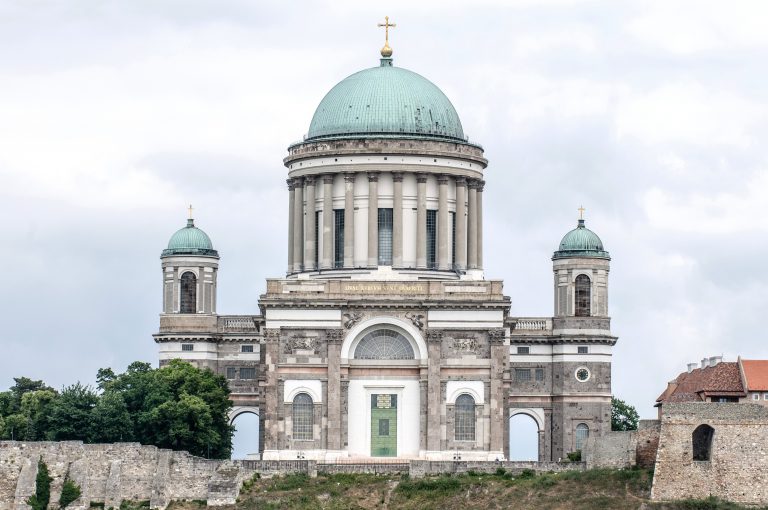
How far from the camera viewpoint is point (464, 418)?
417ft

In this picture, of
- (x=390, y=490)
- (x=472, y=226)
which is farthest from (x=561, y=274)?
(x=390, y=490)

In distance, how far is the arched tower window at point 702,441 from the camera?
115 metres

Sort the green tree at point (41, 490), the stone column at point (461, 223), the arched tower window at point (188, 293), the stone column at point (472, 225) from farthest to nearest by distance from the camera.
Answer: the arched tower window at point (188, 293), the stone column at point (472, 225), the stone column at point (461, 223), the green tree at point (41, 490)

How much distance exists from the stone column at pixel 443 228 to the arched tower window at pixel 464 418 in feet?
30.2

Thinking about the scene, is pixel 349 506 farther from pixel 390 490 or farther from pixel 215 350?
pixel 215 350

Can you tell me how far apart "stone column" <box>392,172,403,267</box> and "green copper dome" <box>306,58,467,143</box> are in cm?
259

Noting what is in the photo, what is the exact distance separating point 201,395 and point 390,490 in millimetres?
17541

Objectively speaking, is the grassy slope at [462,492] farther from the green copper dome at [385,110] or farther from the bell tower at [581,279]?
the bell tower at [581,279]

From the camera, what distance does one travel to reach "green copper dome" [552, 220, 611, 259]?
147 m

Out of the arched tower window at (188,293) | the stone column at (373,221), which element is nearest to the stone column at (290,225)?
the stone column at (373,221)

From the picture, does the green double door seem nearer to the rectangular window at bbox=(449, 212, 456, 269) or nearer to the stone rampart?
the rectangular window at bbox=(449, 212, 456, 269)

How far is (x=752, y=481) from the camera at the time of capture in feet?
370

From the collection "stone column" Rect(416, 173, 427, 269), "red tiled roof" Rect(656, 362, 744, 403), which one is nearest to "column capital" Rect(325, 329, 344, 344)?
"stone column" Rect(416, 173, 427, 269)

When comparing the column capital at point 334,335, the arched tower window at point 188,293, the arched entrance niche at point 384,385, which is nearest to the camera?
the arched entrance niche at point 384,385
